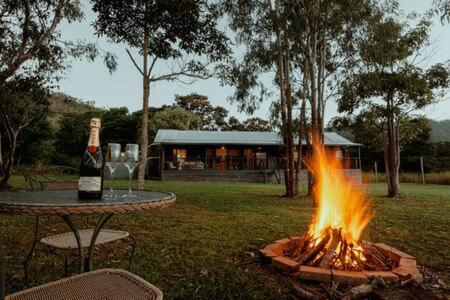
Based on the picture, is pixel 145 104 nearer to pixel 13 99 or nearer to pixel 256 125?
pixel 13 99

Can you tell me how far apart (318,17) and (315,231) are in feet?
27.6

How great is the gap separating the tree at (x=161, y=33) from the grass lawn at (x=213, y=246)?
344cm

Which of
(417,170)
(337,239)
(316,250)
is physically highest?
(417,170)

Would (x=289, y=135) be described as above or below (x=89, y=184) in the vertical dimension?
above

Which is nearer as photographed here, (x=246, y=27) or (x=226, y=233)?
(x=226, y=233)

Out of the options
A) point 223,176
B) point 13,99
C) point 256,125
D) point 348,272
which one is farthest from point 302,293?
point 256,125

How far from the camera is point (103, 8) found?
30.6ft

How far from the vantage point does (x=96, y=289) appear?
5.22 ft

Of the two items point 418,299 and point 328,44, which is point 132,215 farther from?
point 328,44

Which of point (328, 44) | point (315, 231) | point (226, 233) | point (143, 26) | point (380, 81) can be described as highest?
point (328, 44)

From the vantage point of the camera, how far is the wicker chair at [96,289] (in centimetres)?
149

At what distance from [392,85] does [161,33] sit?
8.18m

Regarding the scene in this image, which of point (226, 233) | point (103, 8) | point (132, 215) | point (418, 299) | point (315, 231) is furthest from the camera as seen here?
point (103, 8)

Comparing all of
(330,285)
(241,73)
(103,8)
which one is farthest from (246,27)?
(330,285)
